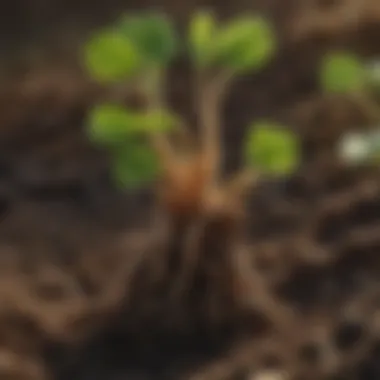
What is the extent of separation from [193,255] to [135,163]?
0.10 metres

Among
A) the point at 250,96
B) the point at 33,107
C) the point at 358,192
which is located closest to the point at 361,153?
the point at 358,192

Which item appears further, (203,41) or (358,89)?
(358,89)

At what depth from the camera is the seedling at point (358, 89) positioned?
85 cm

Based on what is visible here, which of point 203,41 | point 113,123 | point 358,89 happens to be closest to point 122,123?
point 113,123

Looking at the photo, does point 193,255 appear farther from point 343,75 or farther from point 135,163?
point 343,75

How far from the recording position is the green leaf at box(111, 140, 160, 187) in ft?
2.58

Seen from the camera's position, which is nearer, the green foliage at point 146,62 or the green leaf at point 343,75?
the green foliage at point 146,62

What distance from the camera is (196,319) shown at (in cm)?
82

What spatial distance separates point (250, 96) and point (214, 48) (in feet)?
1.43

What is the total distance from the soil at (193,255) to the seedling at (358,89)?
4cm

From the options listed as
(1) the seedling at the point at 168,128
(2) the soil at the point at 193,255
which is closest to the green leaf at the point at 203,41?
(1) the seedling at the point at 168,128

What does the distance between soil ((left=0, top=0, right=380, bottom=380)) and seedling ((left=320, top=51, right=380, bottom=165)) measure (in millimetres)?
40

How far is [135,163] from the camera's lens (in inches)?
31.1

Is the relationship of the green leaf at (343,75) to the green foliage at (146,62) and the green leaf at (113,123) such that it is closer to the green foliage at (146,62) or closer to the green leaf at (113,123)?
the green foliage at (146,62)
